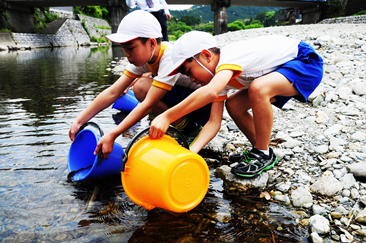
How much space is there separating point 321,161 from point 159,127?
1303 millimetres

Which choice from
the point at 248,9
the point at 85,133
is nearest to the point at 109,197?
the point at 85,133

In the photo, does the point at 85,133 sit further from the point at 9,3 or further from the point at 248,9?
the point at 248,9

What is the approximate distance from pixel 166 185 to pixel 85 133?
1.03 metres

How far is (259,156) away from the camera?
1.85 metres

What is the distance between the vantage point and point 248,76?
1.80 metres

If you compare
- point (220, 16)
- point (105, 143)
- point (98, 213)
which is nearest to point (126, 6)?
point (220, 16)

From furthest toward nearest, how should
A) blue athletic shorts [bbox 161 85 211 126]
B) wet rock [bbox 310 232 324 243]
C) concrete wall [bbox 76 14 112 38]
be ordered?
concrete wall [bbox 76 14 112 38], blue athletic shorts [bbox 161 85 211 126], wet rock [bbox 310 232 324 243]

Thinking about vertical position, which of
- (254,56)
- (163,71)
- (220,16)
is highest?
(220,16)

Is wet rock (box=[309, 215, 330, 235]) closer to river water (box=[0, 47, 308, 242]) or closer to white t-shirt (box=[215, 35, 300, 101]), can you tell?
river water (box=[0, 47, 308, 242])

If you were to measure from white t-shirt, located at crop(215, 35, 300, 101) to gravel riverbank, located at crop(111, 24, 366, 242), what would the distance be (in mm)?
661

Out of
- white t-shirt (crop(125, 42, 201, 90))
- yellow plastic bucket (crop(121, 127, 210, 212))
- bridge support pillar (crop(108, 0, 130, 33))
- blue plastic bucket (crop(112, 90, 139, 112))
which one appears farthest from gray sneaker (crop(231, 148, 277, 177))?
bridge support pillar (crop(108, 0, 130, 33))

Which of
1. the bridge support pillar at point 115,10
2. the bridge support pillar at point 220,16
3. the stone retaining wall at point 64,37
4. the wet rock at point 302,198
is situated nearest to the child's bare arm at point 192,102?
the wet rock at point 302,198

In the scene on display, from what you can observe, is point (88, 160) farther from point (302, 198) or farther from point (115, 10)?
point (115, 10)

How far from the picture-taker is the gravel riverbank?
4.74ft
